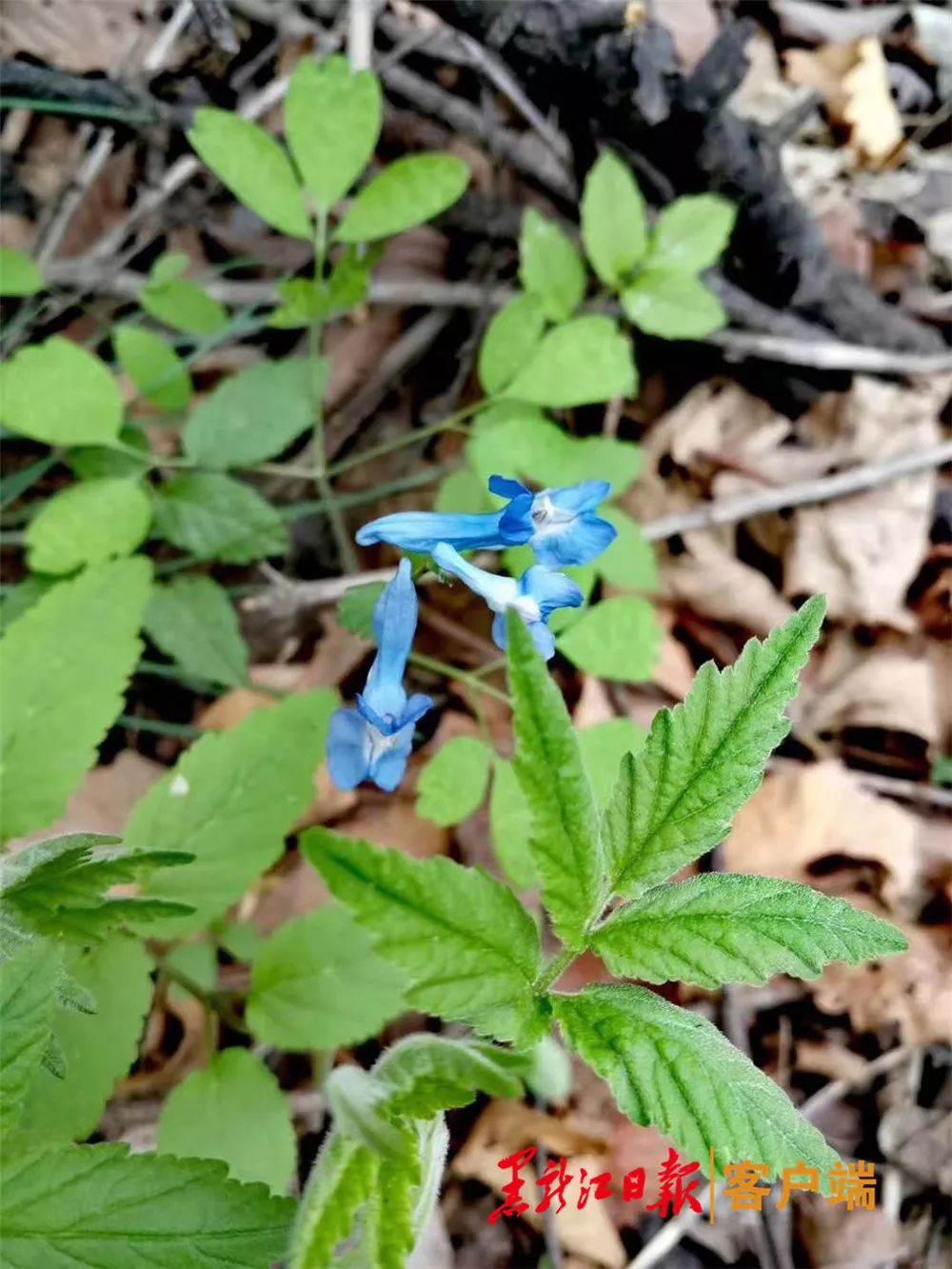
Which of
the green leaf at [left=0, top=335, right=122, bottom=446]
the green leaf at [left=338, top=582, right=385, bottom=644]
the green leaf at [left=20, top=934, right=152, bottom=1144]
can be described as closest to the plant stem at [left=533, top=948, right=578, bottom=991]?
the green leaf at [left=338, top=582, right=385, bottom=644]

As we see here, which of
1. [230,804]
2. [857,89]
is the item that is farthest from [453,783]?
[857,89]

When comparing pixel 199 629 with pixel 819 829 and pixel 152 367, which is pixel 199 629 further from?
pixel 819 829

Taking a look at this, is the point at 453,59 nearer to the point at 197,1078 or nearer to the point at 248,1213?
the point at 197,1078

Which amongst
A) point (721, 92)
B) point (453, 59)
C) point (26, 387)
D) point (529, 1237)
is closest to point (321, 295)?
point (26, 387)

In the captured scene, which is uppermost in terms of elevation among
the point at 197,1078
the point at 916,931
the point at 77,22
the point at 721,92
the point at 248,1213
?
the point at 77,22

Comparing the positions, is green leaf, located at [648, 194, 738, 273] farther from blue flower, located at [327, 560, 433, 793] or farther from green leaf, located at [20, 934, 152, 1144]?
green leaf, located at [20, 934, 152, 1144]

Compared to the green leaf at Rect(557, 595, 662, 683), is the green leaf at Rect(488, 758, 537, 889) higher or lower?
lower
